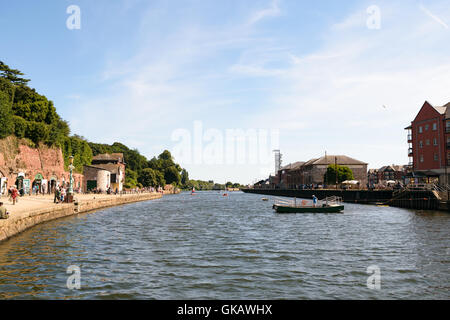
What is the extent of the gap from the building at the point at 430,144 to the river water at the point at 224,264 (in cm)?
4230

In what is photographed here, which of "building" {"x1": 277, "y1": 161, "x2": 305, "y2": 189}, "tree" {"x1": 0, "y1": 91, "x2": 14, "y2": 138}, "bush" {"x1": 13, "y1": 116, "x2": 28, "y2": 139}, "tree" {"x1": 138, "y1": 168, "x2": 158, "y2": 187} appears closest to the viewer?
"tree" {"x1": 0, "y1": 91, "x2": 14, "y2": 138}

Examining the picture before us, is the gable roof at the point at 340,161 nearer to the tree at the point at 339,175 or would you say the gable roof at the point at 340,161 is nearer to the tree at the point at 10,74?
the tree at the point at 339,175

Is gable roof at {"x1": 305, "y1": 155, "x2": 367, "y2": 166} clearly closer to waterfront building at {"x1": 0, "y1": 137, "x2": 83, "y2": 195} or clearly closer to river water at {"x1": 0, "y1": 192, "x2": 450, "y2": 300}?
waterfront building at {"x1": 0, "y1": 137, "x2": 83, "y2": 195}

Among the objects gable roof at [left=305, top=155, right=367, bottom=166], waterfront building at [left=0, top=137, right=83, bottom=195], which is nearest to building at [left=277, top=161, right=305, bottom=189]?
gable roof at [left=305, top=155, right=367, bottom=166]

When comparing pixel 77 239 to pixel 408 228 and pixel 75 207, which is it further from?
pixel 408 228

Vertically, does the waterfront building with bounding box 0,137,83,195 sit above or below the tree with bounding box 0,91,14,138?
below

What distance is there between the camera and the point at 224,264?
55.4ft

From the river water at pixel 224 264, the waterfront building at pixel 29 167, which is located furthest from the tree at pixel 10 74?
the river water at pixel 224 264

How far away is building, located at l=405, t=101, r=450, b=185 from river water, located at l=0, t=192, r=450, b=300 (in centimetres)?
4230

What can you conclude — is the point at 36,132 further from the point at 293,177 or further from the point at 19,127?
the point at 293,177

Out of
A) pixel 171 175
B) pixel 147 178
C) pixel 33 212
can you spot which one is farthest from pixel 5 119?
pixel 171 175

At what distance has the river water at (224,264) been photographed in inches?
496

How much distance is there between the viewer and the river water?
12.6m

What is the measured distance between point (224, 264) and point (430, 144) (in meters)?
63.7
